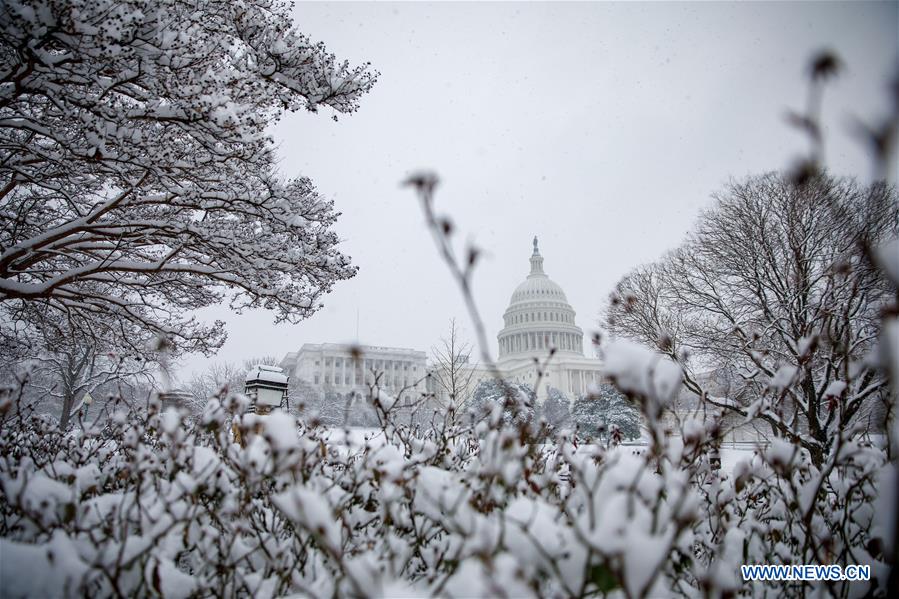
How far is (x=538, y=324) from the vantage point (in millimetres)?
77062

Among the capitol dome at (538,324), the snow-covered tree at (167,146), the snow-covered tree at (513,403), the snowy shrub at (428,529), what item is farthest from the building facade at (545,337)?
the snowy shrub at (428,529)

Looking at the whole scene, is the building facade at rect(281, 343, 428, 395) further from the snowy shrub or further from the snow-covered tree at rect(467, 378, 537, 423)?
the snowy shrub

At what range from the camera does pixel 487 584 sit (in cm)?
90

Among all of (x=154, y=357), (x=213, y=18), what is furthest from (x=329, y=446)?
(x=154, y=357)

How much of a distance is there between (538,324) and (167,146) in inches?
2920

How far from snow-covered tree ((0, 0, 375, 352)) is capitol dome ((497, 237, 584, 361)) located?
69303mm

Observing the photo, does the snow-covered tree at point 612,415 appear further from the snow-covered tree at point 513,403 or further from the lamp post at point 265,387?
the snow-covered tree at point 513,403

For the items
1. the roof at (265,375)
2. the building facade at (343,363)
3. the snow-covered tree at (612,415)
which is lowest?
the snow-covered tree at (612,415)

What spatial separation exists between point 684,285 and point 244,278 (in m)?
13.5

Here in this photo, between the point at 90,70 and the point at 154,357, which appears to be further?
the point at 154,357

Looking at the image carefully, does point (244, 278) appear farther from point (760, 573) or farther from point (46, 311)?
point (760, 573)

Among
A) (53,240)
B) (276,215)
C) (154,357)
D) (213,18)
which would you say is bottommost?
(154,357)

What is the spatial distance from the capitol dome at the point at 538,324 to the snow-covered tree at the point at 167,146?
69303mm

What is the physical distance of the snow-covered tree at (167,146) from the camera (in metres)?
4.75
